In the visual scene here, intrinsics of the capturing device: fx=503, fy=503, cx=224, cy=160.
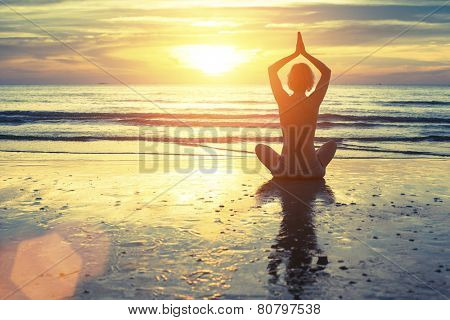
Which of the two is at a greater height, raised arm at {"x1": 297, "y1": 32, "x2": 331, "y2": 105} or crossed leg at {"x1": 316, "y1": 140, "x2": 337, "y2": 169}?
raised arm at {"x1": 297, "y1": 32, "x2": 331, "y2": 105}

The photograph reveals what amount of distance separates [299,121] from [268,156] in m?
0.91

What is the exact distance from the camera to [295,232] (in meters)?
6.12

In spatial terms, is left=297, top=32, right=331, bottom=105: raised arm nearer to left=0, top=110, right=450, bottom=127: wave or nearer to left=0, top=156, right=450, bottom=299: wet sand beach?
left=0, top=156, right=450, bottom=299: wet sand beach

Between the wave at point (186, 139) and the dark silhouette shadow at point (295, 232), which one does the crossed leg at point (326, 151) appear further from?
the wave at point (186, 139)

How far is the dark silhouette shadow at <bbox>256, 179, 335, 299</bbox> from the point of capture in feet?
15.3

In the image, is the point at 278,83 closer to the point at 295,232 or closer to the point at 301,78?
the point at 301,78

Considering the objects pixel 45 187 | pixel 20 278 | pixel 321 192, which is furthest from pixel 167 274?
pixel 45 187

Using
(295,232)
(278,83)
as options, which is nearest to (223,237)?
(295,232)

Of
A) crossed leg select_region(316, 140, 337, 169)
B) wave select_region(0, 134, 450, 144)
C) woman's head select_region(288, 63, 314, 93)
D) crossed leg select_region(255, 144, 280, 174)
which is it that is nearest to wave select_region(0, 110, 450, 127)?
wave select_region(0, 134, 450, 144)

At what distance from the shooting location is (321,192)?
8.56m

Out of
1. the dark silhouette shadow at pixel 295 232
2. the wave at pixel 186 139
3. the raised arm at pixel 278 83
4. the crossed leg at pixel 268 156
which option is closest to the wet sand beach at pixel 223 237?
the dark silhouette shadow at pixel 295 232

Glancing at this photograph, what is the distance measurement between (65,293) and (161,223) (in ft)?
7.44

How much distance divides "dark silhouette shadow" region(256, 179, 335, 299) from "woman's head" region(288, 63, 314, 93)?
1.75 metres

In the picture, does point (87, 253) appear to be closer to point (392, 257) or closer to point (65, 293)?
point (65, 293)
